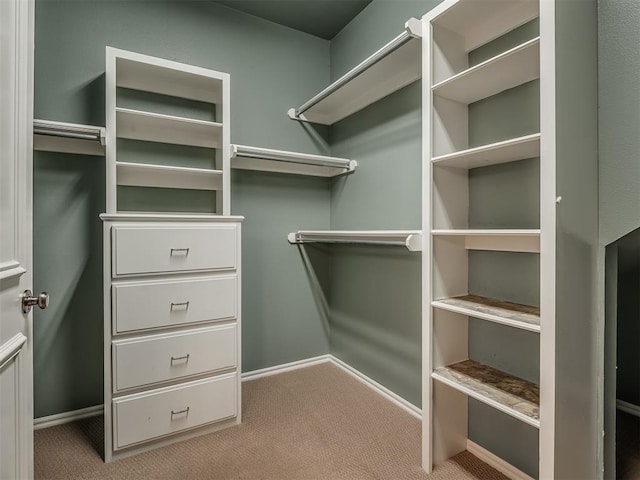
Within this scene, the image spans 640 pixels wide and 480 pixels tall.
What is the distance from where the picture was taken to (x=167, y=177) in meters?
1.95

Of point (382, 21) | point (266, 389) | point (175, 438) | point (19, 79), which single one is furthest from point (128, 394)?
point (382, 21)

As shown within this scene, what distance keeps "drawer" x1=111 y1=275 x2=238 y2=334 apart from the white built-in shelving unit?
98 centimetres

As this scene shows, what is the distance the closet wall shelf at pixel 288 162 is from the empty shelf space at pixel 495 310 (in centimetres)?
122

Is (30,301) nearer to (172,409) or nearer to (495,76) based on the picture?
(172,409)

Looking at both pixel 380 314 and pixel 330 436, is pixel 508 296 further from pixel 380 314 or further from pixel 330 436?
pixel 330 436

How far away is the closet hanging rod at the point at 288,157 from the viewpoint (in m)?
2.05

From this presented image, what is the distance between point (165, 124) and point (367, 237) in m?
1.25

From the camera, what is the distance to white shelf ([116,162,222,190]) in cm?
179

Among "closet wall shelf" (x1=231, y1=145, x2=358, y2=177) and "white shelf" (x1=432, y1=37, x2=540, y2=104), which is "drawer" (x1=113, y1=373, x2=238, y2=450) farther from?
"white shelf" (x1=432, y1=37, x2=540, y2=104)

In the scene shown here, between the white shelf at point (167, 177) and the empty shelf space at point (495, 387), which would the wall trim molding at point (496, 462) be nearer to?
the empty shelf space at point (495, 387)

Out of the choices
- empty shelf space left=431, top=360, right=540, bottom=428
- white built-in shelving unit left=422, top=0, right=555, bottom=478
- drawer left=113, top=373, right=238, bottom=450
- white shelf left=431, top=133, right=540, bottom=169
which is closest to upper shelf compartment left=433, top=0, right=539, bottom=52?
white built-in shelving unit left=422, top=0, right=555, bottom=478

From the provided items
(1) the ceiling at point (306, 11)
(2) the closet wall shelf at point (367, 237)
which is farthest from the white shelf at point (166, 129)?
(1) the ceiling at point (306, 11)

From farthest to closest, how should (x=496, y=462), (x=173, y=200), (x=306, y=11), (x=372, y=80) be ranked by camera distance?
(x=306, y=11) → (x=173, y=200) → (x=372, y=80) → (x=496, y=462)

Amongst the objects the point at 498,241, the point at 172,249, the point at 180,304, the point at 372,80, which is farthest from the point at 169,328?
the point at 372,80
